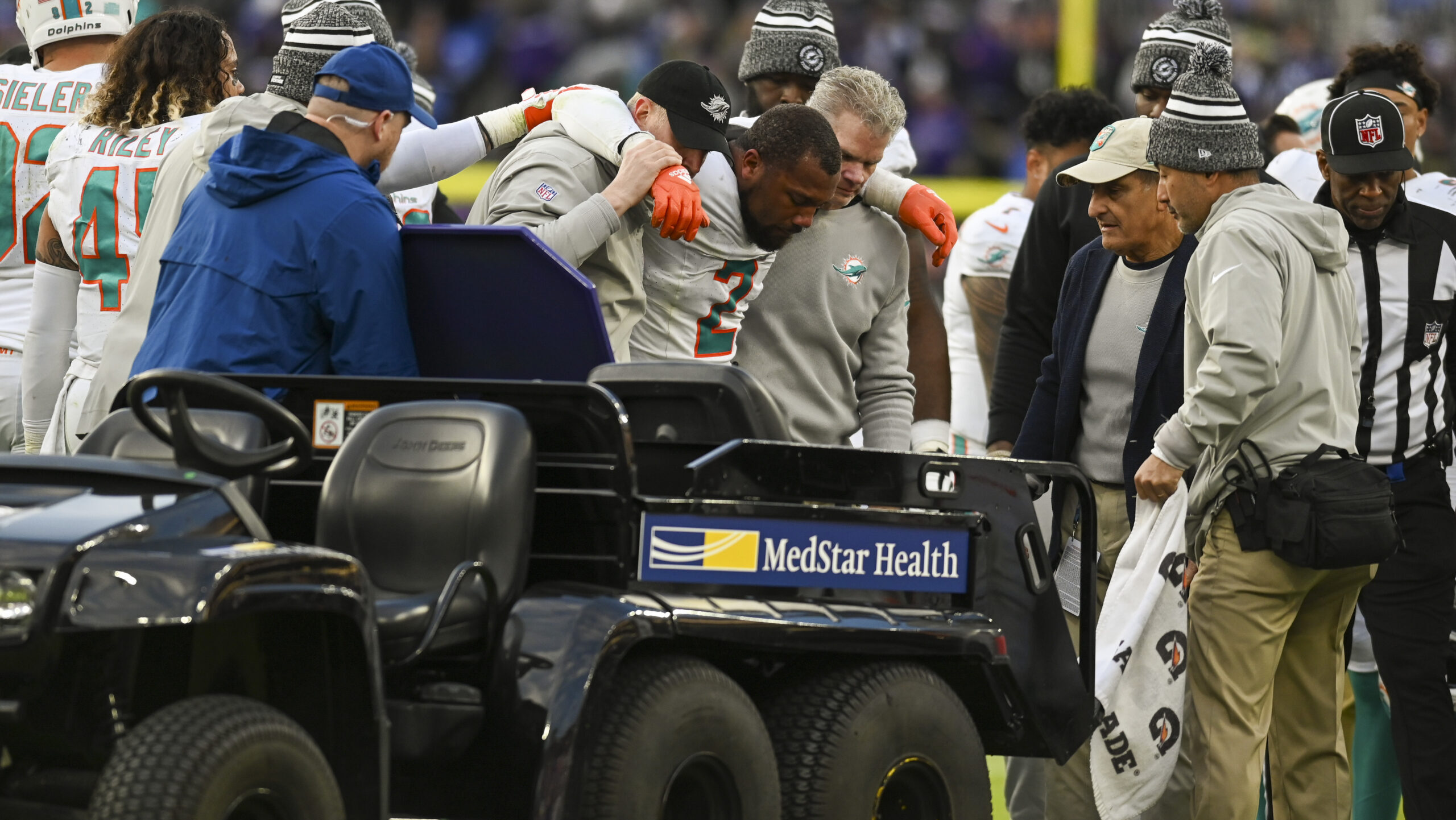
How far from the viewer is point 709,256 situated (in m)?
4.81

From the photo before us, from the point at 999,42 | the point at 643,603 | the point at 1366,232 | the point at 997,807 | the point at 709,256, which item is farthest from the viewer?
the point at 999,42

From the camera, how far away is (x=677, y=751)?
128 inches

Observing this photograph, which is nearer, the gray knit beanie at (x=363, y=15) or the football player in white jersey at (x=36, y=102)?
the gray knit beanie at (x=363, y=15)

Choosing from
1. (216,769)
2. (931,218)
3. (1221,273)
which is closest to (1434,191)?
(931,218)

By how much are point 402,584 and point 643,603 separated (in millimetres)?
417

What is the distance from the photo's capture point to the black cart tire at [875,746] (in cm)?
358

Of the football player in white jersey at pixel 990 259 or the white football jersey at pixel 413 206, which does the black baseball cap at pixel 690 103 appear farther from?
the football player in white jersey at pixel 990 259

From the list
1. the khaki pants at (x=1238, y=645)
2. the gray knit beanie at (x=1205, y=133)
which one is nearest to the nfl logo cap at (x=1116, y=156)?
the gray knit beanie at (x=1205, y=133)

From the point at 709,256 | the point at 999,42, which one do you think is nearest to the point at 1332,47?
the point at 999,42

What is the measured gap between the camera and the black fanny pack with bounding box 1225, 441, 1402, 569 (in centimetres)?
437

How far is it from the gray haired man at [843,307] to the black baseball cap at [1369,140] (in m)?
1.18

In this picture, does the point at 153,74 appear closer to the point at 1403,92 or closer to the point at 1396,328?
the point at 1396,328

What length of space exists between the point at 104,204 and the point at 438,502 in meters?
1.97

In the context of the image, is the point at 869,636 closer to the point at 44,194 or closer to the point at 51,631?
the point at 51,631
